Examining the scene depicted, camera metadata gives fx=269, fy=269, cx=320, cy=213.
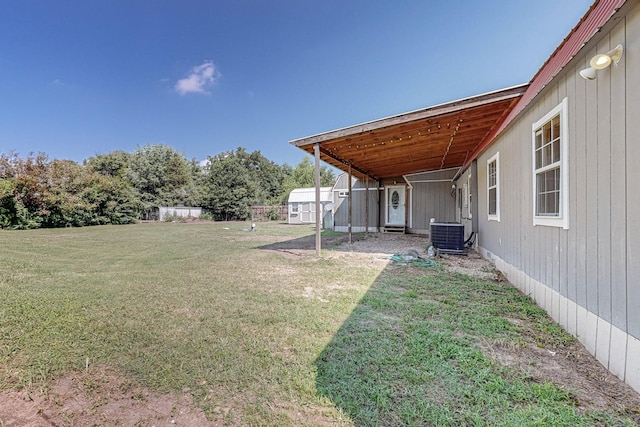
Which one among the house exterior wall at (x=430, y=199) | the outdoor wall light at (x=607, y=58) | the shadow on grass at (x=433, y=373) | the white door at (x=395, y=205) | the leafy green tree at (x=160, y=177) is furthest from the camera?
the leafy green tree at (x=160, y=177)

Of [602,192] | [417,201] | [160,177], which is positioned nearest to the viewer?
[602,192]

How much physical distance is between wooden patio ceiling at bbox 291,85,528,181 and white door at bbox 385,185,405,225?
7.94ft

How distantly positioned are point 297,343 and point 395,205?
11265mm

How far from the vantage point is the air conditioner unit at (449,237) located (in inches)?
265

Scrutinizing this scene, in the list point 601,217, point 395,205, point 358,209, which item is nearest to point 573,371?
point 601,217

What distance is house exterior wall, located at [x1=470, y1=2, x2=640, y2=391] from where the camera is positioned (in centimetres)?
171

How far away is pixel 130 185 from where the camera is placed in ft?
84.0

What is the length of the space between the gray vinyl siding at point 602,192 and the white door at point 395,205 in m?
9.49

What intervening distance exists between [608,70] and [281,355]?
3.27m

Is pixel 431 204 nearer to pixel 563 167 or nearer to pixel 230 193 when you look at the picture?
pixel 563 167

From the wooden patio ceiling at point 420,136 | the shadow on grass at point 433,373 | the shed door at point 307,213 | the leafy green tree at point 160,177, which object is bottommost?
the shadow on grass at point 433,373

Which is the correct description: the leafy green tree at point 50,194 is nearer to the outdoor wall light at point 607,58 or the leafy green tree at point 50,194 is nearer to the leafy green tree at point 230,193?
the leafy green tree at point 230,193

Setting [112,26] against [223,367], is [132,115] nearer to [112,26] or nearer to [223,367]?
[112,26]

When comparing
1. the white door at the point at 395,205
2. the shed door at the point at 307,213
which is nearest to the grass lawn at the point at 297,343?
the white door at the point at 395,205
